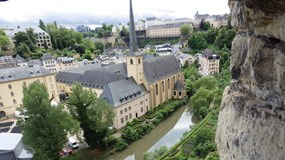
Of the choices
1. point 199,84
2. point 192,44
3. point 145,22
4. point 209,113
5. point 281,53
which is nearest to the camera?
point 281,53

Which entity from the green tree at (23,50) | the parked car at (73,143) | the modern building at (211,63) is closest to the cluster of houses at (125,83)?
the parked car at (73,143)

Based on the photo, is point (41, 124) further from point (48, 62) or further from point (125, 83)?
point (48, 62)

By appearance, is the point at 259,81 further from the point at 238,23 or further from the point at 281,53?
the point at 238,23

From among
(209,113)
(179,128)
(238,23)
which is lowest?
(179,128)

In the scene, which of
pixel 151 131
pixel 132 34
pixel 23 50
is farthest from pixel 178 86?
pixel 23 50

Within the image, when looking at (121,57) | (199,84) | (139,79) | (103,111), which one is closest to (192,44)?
(121,57)

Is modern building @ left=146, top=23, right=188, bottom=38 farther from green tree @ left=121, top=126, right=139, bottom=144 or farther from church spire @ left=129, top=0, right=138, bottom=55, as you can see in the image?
green tree @ left=121, top=126, right=139, bottom=144

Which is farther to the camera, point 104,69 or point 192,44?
point 192,44
